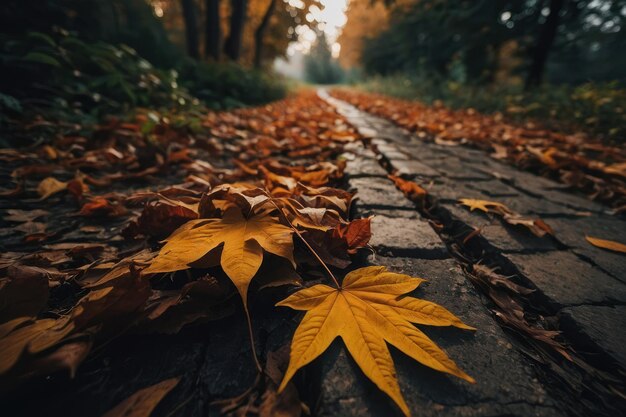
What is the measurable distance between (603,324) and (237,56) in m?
8.23

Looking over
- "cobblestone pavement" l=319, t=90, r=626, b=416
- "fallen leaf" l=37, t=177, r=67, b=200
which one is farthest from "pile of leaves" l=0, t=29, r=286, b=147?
"cobblestone pavement" l=319, t=90, r=626, b=416

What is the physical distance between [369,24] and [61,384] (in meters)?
24.2

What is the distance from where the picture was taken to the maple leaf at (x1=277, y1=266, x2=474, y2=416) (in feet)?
1.59

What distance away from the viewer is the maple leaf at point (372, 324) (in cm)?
48

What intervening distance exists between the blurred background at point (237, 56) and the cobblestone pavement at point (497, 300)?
90.1 inches

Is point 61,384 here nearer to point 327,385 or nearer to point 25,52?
point 327,385

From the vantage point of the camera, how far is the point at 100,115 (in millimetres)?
2529

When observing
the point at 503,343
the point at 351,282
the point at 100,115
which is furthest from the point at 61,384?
the point at 100,115

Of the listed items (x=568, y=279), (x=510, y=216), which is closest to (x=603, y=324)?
(x=568, y=279)

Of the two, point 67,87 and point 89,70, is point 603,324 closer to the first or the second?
point 67,87

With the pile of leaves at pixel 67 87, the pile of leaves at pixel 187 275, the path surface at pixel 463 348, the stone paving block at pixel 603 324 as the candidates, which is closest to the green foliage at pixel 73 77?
the pile of leaves at pixel 67 87

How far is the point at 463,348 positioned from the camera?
584 millimetres

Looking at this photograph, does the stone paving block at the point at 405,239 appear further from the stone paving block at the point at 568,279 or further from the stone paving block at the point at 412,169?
the stone paving block at the point at 412,169

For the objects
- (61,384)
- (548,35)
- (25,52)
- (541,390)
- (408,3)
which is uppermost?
(408,3)
